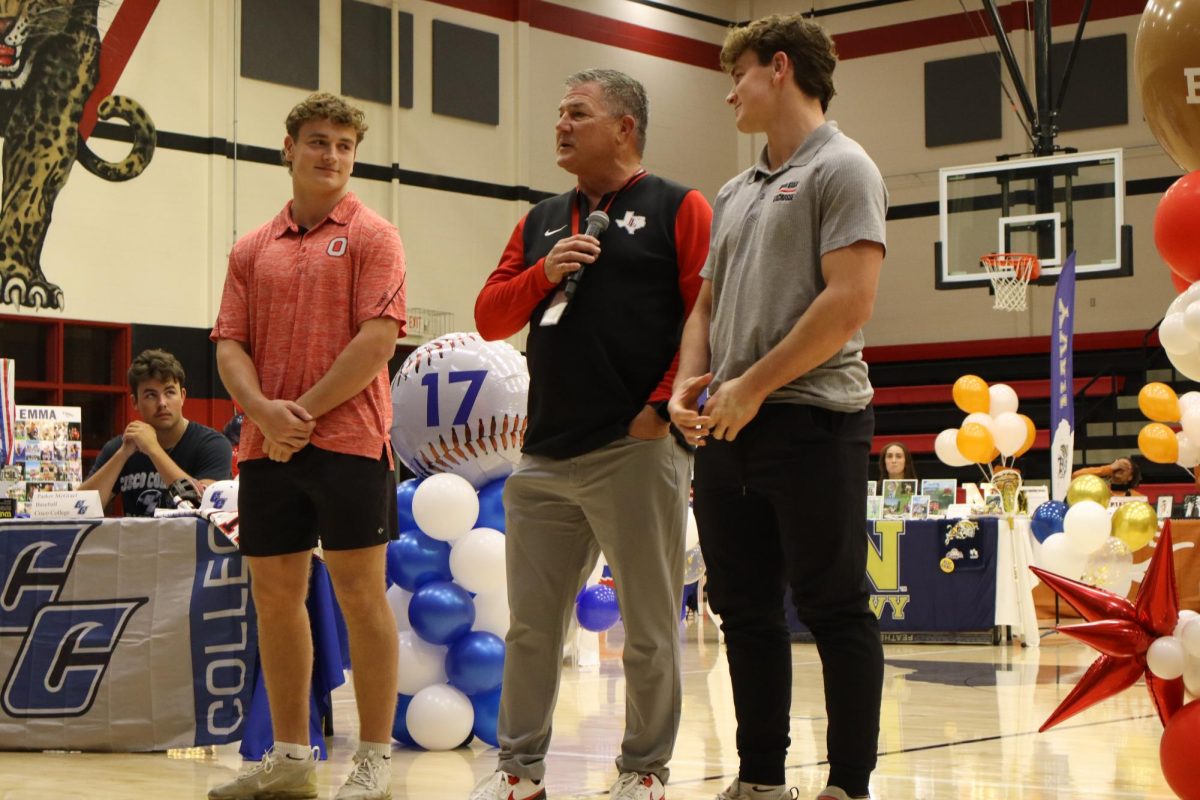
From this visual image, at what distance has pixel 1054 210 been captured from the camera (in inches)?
484

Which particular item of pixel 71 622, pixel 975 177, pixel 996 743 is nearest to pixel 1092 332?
pixel 975 177

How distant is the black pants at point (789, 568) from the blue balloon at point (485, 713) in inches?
62.0

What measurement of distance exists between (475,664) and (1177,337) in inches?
97.0

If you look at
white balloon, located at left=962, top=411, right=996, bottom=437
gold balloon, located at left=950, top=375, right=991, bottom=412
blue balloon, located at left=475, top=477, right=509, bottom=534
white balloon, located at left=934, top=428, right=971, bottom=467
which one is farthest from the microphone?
white balloon, located at left=934, top=428, right=971, bottom=467

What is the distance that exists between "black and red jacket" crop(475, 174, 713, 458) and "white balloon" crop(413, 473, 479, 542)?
137 cm

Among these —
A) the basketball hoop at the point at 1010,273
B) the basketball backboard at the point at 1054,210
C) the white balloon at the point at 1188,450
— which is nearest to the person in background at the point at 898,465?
the white balloon at the point at 1188,450

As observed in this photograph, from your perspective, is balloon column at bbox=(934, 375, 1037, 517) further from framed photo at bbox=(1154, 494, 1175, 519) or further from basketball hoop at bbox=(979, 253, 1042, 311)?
basketball hoop at bbox=(979, 253, 1042, 311)

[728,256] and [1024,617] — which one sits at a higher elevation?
[728,256]

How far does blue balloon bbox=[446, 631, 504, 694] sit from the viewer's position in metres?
4.20

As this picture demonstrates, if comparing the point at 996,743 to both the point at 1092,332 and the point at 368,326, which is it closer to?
the point at 368,326

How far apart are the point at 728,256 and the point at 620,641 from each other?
244 inches

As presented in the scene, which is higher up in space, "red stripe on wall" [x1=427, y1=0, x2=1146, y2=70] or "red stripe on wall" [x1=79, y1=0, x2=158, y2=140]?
"red stripe on wall" [x1=427, y1=0, x2=1146, y2=70]

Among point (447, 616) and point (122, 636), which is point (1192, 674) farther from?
point (122, 636)

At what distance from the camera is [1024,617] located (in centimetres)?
795
